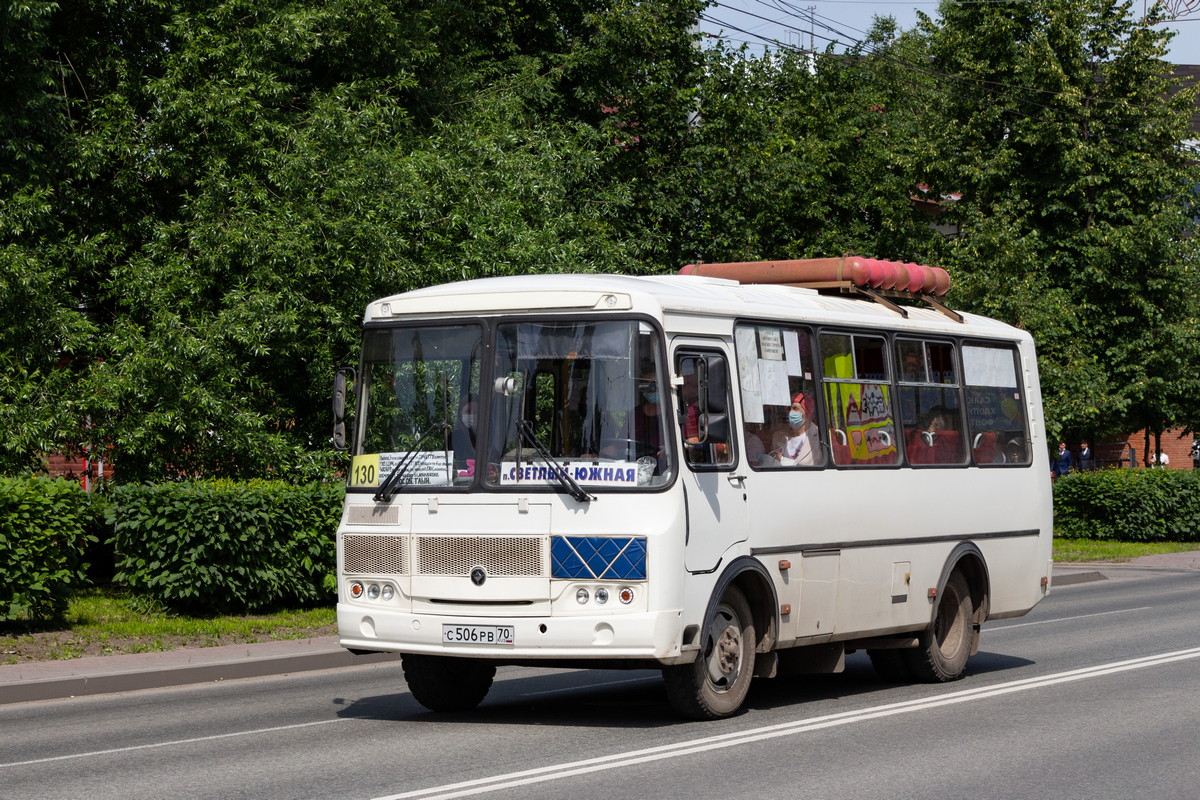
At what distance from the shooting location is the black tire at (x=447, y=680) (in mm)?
10992

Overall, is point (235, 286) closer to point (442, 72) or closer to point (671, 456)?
point (442, 72)

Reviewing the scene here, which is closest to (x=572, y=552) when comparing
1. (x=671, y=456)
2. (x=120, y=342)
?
(x=671, y=456)

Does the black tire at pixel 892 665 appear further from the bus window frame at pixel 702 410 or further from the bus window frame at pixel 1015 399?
the bus window frame at pixel 702 410

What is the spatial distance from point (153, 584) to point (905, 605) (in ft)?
28.2

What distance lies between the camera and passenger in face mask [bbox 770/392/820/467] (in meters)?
11.2

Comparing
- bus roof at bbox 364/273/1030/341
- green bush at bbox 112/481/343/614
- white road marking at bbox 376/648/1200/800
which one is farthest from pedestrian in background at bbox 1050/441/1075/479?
bus roof at bbox 364/273/1030/341

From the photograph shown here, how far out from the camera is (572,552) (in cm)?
983

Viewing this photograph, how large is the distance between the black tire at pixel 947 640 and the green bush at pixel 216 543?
7.61m

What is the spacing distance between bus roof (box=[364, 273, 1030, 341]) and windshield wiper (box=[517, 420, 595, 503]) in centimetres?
76

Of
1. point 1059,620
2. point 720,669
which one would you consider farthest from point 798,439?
point 1059,620

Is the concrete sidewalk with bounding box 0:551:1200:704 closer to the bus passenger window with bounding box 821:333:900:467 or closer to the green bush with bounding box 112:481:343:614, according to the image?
the green bush with bounding box 112:481:343:614

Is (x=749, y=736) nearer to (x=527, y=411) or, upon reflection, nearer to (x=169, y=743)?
(x=527, y=411)

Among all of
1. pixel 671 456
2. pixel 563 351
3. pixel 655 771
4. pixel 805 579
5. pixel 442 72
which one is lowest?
pixel 655 771

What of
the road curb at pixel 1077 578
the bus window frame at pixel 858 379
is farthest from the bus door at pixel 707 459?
the road curb at pixel 1077 578
